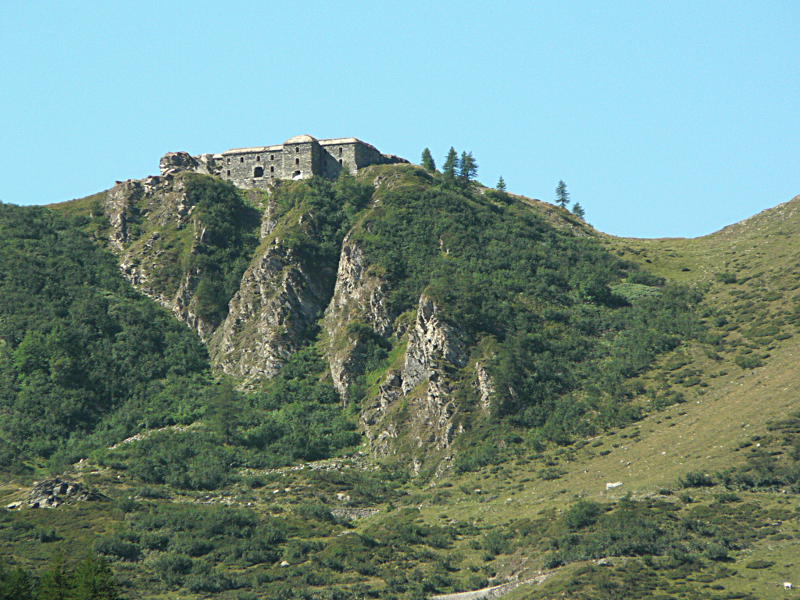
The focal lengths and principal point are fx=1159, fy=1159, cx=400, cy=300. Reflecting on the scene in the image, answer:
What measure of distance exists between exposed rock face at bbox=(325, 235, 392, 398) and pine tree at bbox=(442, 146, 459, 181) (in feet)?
87.4

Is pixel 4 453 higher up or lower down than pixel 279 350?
lower down

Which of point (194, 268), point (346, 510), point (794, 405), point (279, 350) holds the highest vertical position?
point (194, 268)

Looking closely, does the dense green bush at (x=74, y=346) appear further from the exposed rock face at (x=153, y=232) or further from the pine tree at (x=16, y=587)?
the pine tree at (x=16, y=587)

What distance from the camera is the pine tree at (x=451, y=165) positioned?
169 metres

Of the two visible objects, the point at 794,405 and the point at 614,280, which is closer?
the point at 794,405

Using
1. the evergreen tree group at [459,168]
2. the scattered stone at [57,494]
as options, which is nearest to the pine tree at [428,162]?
the evergreen tree group at [459,168]

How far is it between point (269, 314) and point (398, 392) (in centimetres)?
2312

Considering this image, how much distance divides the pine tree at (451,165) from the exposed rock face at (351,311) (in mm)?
26653

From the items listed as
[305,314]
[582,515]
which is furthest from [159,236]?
[582,515]

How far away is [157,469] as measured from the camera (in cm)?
11969

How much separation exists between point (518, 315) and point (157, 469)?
44.8m

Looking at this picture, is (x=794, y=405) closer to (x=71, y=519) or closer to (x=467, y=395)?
(x=467, y=395)

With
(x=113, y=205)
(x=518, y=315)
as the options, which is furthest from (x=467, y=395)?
(x=113, y=205)

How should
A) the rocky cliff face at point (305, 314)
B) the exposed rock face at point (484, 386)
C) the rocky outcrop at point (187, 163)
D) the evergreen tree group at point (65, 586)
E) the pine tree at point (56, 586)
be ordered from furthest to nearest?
the rocky outcrop at point (187, 163) < the rocky cliff face at point (305, 314) < the exposed rock face at point (484, 386) < the pine tree at point (56, 586) < the evergreen tree group at point (65, 586)
